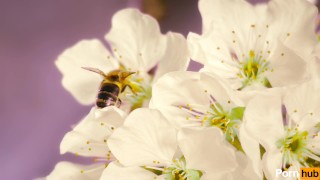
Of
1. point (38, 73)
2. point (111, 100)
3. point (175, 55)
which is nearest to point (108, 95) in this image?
point (111, 100)

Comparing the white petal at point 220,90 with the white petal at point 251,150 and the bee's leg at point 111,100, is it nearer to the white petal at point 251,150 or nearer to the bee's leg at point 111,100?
the white petal at point 251,150

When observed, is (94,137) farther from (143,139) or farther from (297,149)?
(297,149)

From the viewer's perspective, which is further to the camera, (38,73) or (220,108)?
(38,73)

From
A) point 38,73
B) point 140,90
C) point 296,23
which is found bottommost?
point 38,73

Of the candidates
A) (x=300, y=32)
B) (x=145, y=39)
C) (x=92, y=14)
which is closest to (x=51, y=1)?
(x=92, y=14)

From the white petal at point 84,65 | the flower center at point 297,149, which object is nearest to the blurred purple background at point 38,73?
the white petal at point 84,65

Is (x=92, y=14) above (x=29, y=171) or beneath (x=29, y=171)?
above

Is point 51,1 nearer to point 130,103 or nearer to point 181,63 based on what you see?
point 130,103
